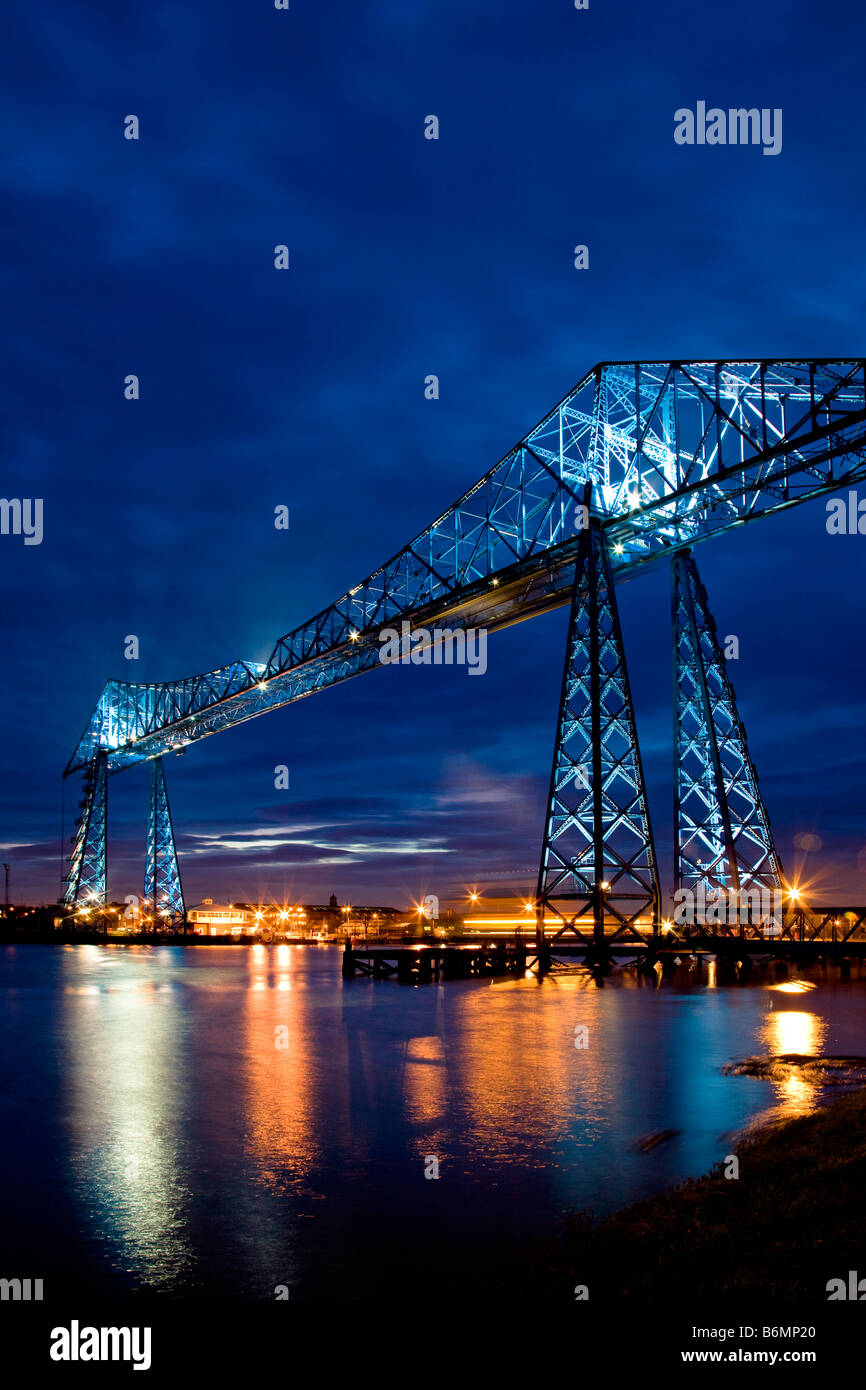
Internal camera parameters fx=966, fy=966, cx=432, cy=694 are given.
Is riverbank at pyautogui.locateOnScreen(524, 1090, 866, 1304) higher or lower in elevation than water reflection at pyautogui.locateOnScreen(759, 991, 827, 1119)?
higher

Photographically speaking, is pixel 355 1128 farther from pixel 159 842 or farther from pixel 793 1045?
pixel 159 842

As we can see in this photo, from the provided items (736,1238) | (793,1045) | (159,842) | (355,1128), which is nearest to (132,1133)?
(355,1128)

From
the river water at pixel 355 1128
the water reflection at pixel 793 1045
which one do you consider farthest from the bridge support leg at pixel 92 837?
the water reflection at pixel 793 1045

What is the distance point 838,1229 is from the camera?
8.41 m

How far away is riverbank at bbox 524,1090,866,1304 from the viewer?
775 cm

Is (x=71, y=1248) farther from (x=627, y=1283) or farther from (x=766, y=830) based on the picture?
(x=766, y=830)

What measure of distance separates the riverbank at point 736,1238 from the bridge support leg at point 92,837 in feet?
297

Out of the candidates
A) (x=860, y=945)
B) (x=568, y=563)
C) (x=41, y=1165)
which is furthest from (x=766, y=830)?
(x=41, y=1165)

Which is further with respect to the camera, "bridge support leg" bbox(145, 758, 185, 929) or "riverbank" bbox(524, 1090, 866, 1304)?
"bridge support leg" bbox(145, 758, 185, 929)

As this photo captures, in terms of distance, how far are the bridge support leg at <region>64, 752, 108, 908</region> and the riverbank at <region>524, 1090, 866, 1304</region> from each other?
9065 cm

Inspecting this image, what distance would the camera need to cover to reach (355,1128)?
58.3 ft

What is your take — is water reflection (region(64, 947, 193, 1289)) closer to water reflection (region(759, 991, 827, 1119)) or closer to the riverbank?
the riverbank

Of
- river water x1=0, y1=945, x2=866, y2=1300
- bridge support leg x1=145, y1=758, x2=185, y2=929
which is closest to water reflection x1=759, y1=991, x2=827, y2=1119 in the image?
river water x1=0, y1=945, x2=866, y2=1300
